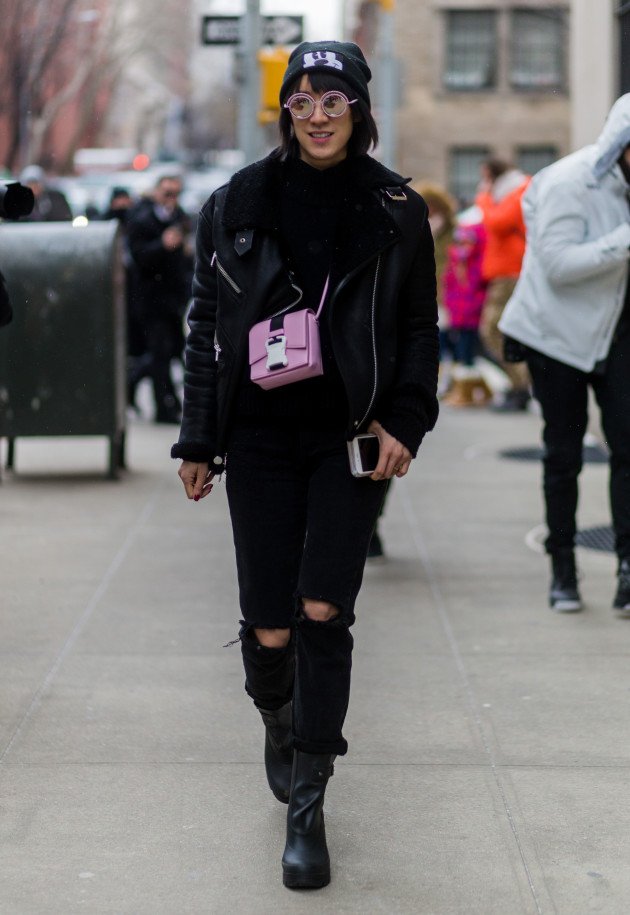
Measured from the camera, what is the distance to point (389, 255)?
3898mm

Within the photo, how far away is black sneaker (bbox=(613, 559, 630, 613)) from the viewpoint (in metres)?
6.34

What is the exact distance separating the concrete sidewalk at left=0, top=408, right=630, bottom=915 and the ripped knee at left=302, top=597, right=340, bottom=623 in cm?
60

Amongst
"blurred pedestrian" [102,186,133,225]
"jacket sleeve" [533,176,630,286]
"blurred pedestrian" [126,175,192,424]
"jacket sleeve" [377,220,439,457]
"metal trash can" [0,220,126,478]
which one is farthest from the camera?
"blurred pedestrian" [102,186,133,225]

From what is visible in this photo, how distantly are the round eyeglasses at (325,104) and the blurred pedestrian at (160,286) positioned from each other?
875 centimetres

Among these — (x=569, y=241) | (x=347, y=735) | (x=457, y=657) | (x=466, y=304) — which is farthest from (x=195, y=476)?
(x=466, y=304)

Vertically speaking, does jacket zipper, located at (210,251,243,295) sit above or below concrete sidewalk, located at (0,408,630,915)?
above

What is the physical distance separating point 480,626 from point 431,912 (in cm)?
273

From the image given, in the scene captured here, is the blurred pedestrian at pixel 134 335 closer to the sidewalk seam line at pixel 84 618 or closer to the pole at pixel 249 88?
the pole at pixel 249 88

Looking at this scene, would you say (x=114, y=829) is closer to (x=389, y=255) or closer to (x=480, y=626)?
(x=389, y=255)

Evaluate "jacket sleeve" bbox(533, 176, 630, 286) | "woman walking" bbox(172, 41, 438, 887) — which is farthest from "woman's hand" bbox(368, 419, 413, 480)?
"jacket sleeve" bbox(533, 176, 630, 286)

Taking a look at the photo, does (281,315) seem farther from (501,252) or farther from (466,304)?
(466,304)

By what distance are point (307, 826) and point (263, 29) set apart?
37.0 feet

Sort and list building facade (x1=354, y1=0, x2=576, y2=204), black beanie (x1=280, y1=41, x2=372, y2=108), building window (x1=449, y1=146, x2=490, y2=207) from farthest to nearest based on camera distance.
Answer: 1. building window (x1=449, y1=146, x2=490, y2=207)
2. building facade (x1=354, y1=0, x2=576, y2=204)
3. black beanie (x1=280, y1=41, x2=372, y2=108)

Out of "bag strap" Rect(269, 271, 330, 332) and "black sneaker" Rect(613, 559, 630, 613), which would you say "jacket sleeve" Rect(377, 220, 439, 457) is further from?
"black sneaker" Rect(613, 559, 630, 613)
